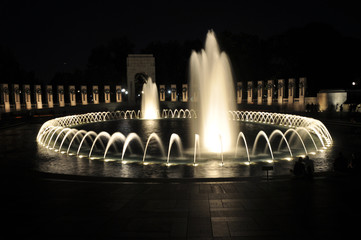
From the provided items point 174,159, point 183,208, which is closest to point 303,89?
point 174,159

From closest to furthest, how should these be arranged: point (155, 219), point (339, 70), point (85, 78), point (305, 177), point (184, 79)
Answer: point (155, 219)
point (305, 177)
point (339, 70)
point (184, 79)
point (85, 78)

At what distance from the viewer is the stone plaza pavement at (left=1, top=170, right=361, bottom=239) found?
672 centimetres

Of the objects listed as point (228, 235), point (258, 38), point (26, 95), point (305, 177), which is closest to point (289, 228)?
point (228, 235)

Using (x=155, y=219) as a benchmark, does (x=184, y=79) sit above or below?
above

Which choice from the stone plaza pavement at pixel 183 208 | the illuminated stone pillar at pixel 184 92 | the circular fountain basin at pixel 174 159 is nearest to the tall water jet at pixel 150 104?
the illuminated stone pillar at pixel 184 92

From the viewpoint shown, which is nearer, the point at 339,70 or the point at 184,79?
the point at 339,70

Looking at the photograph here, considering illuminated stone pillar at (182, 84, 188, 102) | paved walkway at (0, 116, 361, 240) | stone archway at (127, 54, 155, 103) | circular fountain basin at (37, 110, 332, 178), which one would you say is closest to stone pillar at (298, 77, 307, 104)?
illuminated stone pillar at (182, 84, 188, 102)

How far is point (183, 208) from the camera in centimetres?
810

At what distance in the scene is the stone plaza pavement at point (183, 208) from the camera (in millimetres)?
6723

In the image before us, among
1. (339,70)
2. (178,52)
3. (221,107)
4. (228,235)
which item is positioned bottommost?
(228,235)

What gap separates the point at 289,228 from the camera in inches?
267

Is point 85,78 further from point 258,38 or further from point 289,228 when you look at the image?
point 289,228

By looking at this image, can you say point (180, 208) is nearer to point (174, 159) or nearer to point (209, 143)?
point (174, 159)

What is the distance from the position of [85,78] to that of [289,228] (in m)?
82.7
